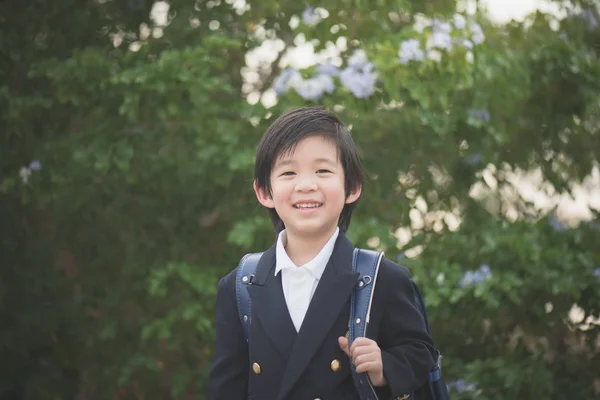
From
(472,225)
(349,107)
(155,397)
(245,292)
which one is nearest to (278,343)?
(245,292)

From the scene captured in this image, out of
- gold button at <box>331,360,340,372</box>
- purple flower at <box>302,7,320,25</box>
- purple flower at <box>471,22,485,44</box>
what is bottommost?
gold button at <box>331,360,340,372</box>

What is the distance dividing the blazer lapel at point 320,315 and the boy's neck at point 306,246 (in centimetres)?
7

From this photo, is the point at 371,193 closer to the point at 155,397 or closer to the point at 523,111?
the point at 523,111

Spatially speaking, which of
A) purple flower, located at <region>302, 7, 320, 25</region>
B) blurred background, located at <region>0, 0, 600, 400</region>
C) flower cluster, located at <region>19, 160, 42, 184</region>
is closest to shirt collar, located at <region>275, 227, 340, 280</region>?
blurred background, located at <region>0, 0, 600, 400</region>

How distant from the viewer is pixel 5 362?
4.38 meters

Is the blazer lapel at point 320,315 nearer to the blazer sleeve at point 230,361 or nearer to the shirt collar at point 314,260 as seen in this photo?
the shirt collar at point 314,260

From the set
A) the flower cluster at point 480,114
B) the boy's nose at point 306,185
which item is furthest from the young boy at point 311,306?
the flower cluster at point 480,114

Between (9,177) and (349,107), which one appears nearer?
(349,107)

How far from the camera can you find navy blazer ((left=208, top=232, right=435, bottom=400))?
1.97 metres

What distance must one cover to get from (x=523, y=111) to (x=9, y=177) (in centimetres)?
269

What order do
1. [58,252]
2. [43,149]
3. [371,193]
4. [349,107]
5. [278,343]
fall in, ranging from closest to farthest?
[278,343]
[349,107]
[371,193]
[43,149]
[58,252]

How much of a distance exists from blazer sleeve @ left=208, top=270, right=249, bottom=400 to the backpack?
0.02 m

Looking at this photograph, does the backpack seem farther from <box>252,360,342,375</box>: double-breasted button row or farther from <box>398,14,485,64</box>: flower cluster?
<box>398,14,485,64</box>: flower cluster

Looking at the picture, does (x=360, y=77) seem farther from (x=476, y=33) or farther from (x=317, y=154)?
(x=317, y=154)
